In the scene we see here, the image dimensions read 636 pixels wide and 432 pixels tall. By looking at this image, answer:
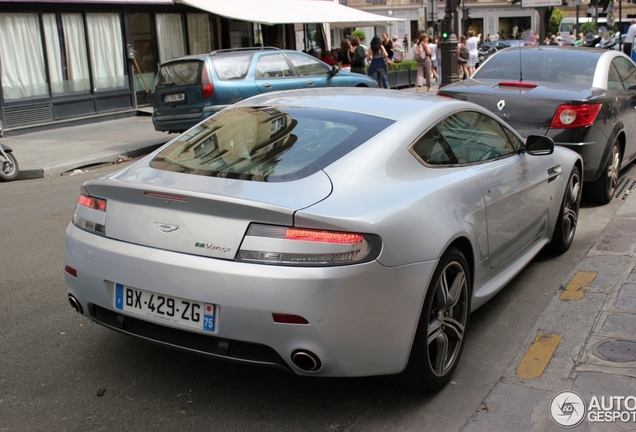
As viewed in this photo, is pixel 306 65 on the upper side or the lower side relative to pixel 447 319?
upper

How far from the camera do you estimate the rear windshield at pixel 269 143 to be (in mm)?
3658

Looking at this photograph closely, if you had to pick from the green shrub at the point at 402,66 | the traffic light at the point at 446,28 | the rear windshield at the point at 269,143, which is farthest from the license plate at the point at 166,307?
the green shrub at the point at 402,66

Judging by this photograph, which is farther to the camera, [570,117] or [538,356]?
[570,117]

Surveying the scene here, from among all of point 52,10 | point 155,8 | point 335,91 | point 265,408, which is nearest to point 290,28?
point 155,8

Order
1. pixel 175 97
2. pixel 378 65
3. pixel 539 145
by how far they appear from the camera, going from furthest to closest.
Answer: pixel 378 65, pixel 175 97, pixel 539 145

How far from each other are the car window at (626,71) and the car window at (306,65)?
6776 millimetres

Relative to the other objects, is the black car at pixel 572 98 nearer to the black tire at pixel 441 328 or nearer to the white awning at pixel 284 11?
the black tire at pixel 441 328

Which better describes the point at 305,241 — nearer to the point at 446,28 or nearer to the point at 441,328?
the point at 441,328

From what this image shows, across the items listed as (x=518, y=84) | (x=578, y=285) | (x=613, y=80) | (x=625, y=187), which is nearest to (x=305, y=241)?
(x=578, y=285)

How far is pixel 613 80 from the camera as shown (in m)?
8.32

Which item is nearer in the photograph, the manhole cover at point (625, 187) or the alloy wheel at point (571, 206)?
the alloy wheel at point (571, 206)

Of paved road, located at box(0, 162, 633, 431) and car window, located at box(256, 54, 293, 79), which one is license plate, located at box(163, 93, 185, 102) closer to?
car window, located at box(256, 54, 293, 79)

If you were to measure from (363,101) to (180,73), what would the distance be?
30.5ft

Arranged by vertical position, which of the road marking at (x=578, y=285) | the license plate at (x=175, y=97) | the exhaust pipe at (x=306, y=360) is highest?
the license plate at (x=175, y=97)
